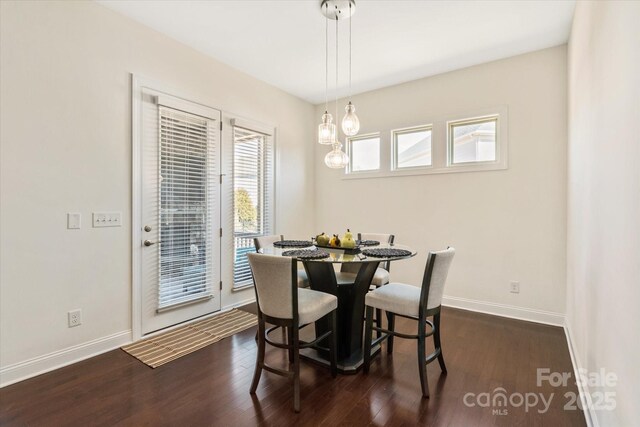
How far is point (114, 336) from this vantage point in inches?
107

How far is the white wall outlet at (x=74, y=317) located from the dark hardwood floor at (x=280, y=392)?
0.32 meters

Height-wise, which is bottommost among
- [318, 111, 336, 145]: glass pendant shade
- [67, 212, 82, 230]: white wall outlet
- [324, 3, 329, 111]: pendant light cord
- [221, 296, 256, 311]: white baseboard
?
[221, 296, 256, 311]: white baseboard

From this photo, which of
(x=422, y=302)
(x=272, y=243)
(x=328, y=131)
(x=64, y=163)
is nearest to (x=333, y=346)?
(x=422, y=302)

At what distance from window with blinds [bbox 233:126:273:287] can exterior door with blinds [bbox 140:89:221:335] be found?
0.30 metres

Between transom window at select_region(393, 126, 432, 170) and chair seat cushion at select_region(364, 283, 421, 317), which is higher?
transom window at select_region(393, 126, 432, 170)

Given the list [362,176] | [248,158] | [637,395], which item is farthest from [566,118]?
[248,158]

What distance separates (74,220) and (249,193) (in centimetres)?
189

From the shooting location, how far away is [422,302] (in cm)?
211

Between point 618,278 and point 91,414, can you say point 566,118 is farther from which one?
point 91,414

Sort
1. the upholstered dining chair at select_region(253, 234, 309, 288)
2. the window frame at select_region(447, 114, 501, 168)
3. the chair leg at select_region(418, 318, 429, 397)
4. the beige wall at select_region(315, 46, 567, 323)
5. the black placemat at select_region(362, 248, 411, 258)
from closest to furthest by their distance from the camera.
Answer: the chair leg at select_region(418, 318, 429, 397) < the black placemat at select_region(362, 248, 411, 258) < the upholstered dining chair at select_region(253, 234, 309, 288) < the beige wall at select_region(315, 46, 567, 323) < the window frame at select_region(447, 114, 501, 168)

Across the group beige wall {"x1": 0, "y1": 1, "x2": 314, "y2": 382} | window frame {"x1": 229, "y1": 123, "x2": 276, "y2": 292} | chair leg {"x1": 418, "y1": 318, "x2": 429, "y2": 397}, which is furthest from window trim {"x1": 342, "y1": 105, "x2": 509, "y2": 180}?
beige wall {"x1": 0, "y1": 1, "x2": 314, "y2": 382}

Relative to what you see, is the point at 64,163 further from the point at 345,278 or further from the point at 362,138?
the point at 362,138

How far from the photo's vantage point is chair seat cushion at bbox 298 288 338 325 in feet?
6.73

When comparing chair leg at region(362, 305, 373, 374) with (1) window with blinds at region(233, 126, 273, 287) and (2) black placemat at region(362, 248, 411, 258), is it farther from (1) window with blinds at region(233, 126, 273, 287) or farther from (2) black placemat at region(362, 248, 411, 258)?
(1) window with blinds at region(233, 126, 273, 287)
